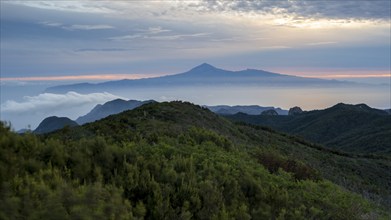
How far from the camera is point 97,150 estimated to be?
865 cm

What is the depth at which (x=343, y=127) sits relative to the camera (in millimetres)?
88438

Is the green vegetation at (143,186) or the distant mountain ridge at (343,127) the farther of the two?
the distant mountain ridge at (343,127)

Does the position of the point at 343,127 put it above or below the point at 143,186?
below

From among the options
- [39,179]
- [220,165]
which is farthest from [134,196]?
[220,165]

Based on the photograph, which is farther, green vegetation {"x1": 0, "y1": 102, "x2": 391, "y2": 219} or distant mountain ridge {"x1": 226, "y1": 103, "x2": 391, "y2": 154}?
distant mountain ridge {"x1": 226, "y1": 103, "x2": 391, "y2": 154}

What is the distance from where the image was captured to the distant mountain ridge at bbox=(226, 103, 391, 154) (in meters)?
62.6

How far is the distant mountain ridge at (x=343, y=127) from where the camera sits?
6262 cm

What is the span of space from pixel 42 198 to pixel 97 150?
3.07m

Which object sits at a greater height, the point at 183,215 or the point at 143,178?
the point at 143,178

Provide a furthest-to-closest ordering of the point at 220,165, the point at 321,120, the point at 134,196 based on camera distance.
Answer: the point at 321,120 < the point at 220,165 < the point at 134,196

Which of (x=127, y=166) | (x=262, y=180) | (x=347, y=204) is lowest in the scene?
(x=347, y=204)

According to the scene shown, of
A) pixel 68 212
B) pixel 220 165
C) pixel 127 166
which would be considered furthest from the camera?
pixel 220 165

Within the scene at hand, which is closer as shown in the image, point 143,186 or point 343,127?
point 143,186

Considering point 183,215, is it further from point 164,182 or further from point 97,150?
point 97,150
